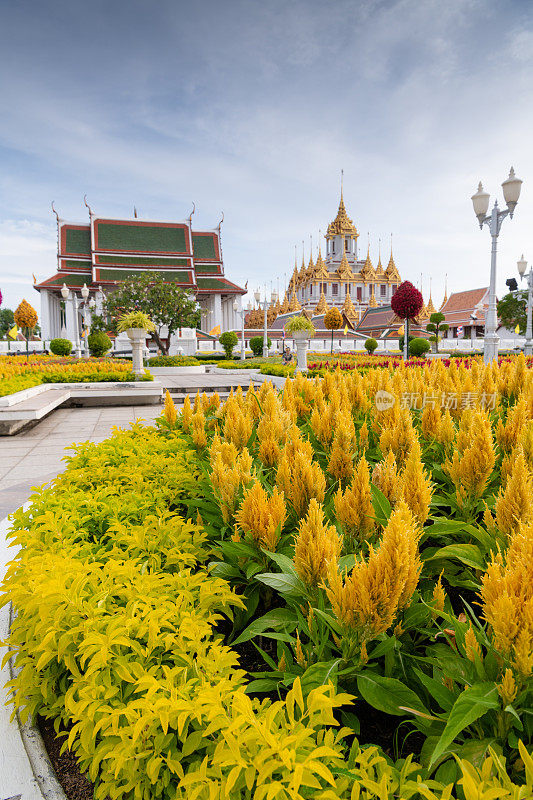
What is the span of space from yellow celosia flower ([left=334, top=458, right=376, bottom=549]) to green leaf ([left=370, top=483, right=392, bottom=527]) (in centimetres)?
3

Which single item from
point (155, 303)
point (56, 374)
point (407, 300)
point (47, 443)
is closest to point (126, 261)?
point (155, 303)

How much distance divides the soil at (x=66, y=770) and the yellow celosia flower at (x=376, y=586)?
3.44 feet

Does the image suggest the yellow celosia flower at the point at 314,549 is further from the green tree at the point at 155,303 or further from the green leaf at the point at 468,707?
the green tree at the point at 155,303

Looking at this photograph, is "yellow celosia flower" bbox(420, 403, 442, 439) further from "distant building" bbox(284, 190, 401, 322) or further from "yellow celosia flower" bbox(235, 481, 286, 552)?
"distant building" bbox(284, 190, 401, 322)

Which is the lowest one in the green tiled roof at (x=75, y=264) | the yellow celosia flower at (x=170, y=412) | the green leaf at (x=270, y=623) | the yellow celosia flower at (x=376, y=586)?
the green leaf at (x=270, y=623)

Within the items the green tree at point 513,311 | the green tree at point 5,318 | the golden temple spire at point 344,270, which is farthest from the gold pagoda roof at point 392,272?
the green tree at point 5,318

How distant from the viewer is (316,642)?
138cm

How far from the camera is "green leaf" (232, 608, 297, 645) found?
5.01 ft

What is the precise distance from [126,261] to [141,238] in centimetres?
295

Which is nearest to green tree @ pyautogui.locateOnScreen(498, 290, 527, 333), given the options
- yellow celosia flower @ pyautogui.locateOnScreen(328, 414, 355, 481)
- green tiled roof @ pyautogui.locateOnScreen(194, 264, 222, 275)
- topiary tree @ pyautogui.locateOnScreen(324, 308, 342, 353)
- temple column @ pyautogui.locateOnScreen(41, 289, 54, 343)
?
topiary tree @ pyautogui.locateOnScreen(324, 308, 342, 353)

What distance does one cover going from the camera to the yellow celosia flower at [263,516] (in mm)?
1685

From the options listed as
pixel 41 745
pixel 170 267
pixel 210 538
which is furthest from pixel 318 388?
pixel 170 267

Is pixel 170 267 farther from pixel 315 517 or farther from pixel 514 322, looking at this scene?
pixel 315 517

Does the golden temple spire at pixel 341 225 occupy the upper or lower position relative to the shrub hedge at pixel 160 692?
upper
